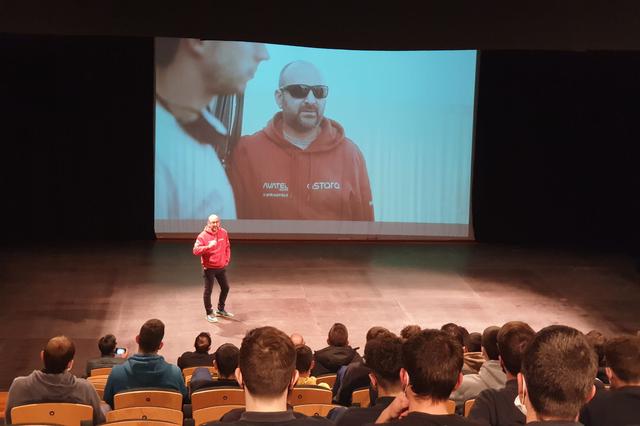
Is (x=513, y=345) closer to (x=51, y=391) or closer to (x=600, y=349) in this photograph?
(x=600, y=349)

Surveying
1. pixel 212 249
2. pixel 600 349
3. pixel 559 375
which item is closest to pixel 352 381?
pixel 600 349

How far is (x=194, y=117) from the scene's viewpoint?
1294 cm

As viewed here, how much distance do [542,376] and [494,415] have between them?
3.94 feet

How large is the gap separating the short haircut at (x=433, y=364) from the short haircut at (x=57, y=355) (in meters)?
2.61

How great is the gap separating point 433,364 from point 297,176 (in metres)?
11.2

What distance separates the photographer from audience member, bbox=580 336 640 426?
2.99 m

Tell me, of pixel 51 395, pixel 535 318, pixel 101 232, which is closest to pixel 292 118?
pixel 101 232

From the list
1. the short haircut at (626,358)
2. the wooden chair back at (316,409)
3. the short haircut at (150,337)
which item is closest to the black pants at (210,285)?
the short haircut at (150,337)

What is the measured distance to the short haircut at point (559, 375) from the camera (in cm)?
195

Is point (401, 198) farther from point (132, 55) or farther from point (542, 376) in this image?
point (542, 376)

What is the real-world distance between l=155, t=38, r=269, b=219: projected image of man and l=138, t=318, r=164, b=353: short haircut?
27.0 ft

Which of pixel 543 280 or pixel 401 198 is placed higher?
pixel 401 198

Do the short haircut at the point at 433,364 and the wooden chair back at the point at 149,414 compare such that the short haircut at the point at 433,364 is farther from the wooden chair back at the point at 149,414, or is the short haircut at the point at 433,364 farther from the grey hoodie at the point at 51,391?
the grey hoodie at the point at 51,391

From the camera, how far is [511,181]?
47.1 feet
